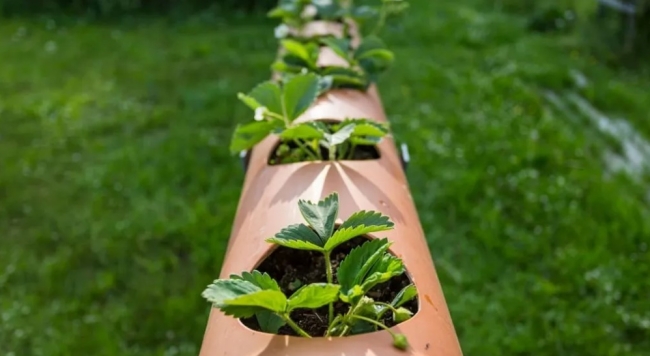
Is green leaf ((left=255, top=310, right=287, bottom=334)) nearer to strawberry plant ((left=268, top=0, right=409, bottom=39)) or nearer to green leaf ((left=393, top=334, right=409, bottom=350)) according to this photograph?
green leaf ((left=393, top=334, right=409, bottom=350))

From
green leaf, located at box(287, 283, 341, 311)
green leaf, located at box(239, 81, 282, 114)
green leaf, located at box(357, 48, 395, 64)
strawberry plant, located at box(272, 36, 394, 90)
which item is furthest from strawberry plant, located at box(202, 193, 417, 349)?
Answer: green leaf, located at box(357, 48, 395, 64)

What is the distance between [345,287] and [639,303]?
146cm

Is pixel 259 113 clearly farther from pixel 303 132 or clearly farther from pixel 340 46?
pixel 340 46

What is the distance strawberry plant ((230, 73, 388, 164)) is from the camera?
1181mm

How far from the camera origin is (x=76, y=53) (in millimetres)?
3709

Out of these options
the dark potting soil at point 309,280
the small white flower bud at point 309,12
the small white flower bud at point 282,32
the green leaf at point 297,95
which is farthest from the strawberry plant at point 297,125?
the small white flower bud at point 309,12

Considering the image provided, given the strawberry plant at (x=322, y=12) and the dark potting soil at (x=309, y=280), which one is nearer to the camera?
the dark potting soil at (x=309, y=280)

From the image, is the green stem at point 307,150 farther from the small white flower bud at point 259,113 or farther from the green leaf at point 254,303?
the green leaf at point 254,303

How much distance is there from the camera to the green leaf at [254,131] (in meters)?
1.22

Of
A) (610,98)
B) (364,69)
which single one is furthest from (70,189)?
(610,98)

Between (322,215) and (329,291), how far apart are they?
154 millimetres

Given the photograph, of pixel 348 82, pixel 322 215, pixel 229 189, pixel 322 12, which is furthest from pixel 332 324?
pixel 229 189

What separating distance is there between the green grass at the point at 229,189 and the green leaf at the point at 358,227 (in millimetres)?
1086

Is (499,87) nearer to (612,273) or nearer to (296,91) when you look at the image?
(612,273)
